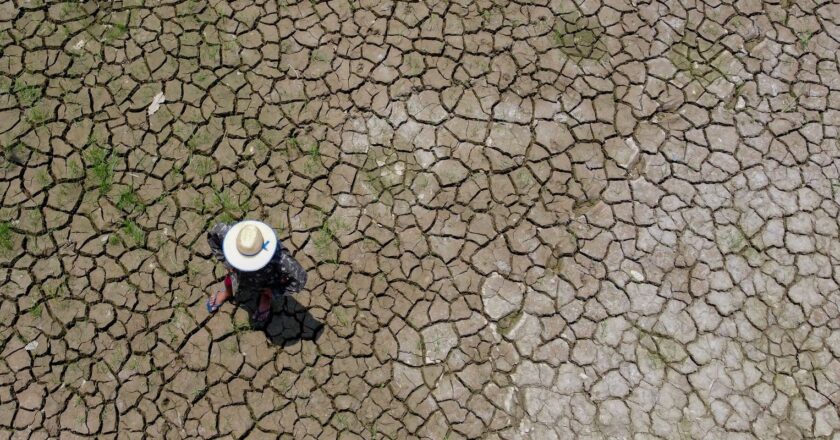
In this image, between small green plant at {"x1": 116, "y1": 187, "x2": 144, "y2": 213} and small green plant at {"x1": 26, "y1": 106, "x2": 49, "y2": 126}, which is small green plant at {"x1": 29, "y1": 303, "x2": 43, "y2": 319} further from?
small green plant at {"x1": 26, "y1": 106, "x2": 49, "y2": 126}

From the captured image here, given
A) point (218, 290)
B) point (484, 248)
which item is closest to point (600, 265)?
point (484, 248)

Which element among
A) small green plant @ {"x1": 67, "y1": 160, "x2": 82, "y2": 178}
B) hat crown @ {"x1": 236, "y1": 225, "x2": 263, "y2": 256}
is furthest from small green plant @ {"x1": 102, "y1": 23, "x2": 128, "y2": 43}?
hat crown @ {"x1": 236, "y1": 225, "x2": 263, "y2": 256}

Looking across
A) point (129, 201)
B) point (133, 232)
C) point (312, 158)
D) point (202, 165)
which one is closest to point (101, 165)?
point (129, 201)

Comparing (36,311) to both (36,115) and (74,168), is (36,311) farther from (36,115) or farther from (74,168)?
(36,115)

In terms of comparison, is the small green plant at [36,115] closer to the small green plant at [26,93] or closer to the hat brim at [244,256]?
the small green plant at [26,93]

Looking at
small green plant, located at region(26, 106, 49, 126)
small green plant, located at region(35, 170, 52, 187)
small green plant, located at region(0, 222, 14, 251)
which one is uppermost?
small green plant, located at region(26, 106, 49, 126)

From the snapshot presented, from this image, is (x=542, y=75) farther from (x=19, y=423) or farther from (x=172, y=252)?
(x=19, y=423)

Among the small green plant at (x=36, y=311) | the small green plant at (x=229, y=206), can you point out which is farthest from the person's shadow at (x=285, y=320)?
the small green plant at (x=36, y=311)

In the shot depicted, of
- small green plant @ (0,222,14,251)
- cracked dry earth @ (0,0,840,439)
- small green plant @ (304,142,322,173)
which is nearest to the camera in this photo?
cracked dry earth @ (0,0,840,439)
